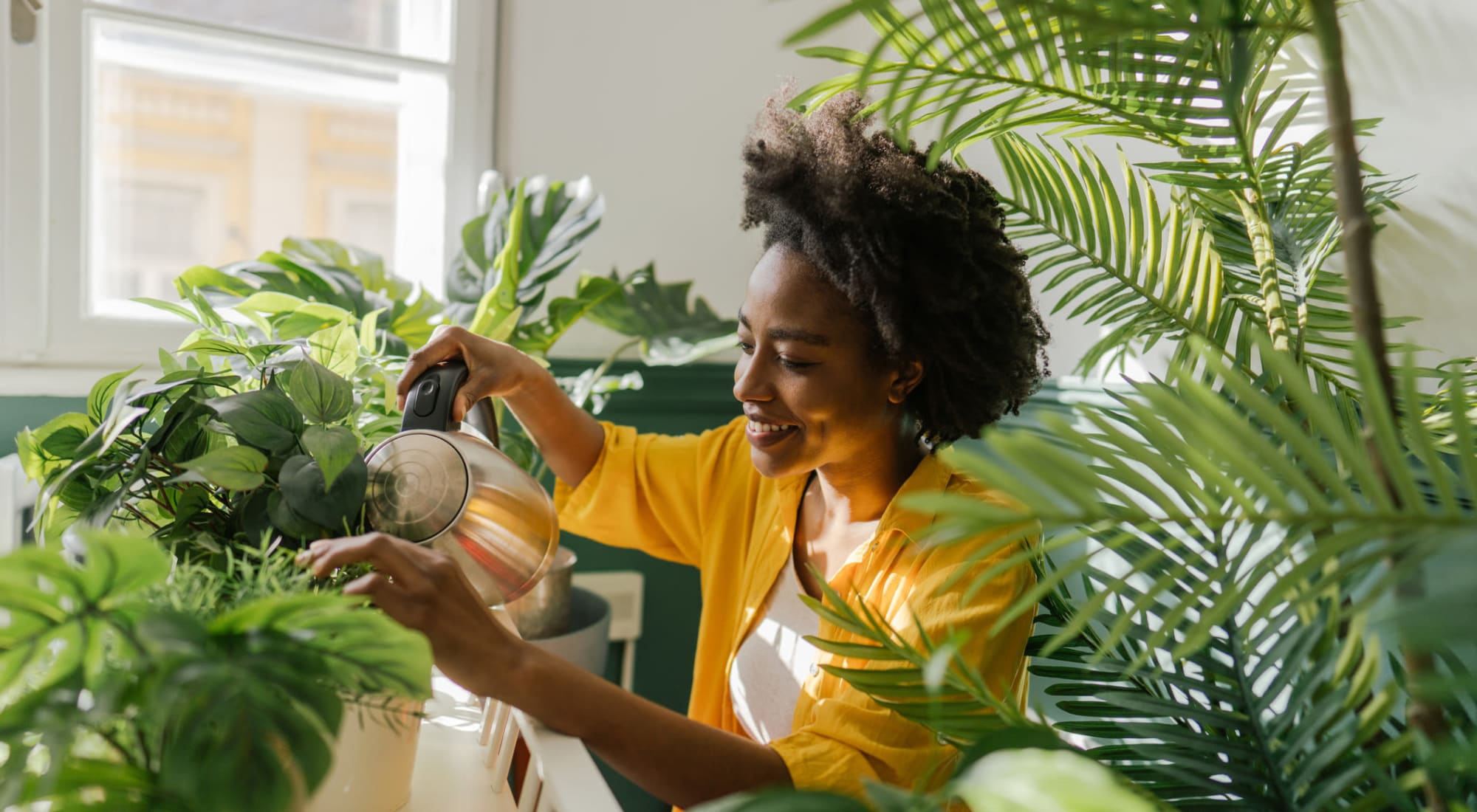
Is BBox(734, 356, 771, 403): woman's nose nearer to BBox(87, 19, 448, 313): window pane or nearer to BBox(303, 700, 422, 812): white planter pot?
BBox(303, 700, 422, 812): white planter pot

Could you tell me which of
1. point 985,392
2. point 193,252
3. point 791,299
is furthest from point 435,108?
point 193,252

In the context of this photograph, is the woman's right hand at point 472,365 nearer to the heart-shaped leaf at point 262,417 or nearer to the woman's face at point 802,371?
the heart-shaped leaf at point 262,417

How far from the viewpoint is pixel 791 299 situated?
3.07ft

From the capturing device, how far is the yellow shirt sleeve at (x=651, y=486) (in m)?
1.16

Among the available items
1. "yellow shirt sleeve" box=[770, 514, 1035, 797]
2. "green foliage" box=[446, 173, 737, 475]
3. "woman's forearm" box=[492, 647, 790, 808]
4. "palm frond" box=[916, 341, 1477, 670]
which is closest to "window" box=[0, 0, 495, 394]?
"green foliage" box=[446, 173, 737, 475]

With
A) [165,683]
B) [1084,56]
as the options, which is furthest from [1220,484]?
[165,683]

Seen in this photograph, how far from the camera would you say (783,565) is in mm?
1075

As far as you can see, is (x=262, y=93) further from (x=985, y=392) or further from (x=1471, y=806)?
(x=1471, y=806)

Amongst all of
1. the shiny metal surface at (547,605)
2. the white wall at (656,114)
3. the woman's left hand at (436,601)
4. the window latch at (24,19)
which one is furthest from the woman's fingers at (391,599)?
the window latch at (24,19)

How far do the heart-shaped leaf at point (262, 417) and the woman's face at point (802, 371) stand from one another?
0.44 meters

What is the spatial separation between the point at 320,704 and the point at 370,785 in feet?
0.87

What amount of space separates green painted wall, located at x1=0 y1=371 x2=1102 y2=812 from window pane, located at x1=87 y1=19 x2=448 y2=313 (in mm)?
429

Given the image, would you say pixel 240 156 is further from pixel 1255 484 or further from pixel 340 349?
pixel 1255 484

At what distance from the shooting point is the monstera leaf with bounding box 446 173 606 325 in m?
1.21
